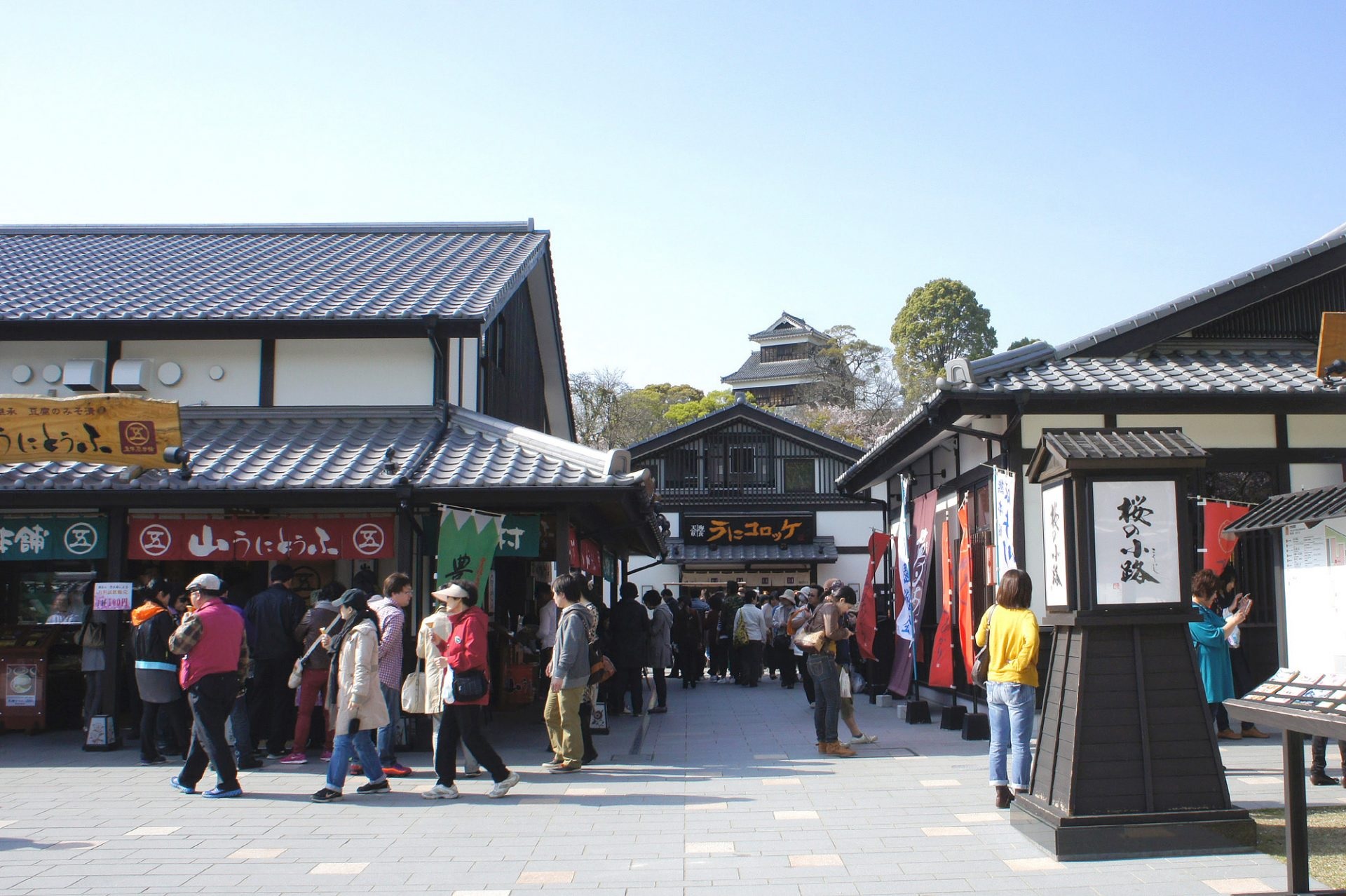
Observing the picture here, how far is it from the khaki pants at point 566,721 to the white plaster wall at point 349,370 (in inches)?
210

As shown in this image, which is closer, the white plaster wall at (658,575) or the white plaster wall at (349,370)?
A: the white plaster wall at (349,370)

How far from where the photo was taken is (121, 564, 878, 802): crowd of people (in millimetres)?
8312

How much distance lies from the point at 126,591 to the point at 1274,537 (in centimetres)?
1220

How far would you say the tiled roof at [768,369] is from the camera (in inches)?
2446

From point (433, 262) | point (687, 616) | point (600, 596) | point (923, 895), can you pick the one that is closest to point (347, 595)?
point (923, 895)

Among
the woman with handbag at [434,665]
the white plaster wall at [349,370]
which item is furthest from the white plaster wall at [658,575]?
the woman with handbag at [434,665]

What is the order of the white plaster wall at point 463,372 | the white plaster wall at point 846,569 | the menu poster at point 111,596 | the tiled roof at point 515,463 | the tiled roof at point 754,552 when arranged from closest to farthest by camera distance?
the tiled roof at point 515,463
the menu poster at point 111,596
the white plaster wall at point 463,372
the tiled roof at point 754,552
the white plaster wall at point 846,569

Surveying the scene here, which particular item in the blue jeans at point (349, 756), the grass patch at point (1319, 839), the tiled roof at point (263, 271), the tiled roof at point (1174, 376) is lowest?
the grass patch at point (1319, 839)

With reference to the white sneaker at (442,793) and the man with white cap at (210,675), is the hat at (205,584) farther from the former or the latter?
the white sneaker at (442,793)

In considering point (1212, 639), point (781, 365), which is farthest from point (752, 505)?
point (781, 365)

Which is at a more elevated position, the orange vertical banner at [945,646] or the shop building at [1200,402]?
the shop building at [1200,402]

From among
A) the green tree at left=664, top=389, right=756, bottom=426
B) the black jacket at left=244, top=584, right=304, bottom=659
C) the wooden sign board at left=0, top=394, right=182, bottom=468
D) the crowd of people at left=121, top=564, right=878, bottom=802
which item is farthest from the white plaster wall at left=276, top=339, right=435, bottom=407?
the green tree at left=664, top=389, right=756, bottom=426

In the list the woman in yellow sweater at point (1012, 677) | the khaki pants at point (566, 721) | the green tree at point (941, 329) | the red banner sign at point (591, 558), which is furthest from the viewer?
the green tree at point (941, 329)

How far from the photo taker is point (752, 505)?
108 feet
